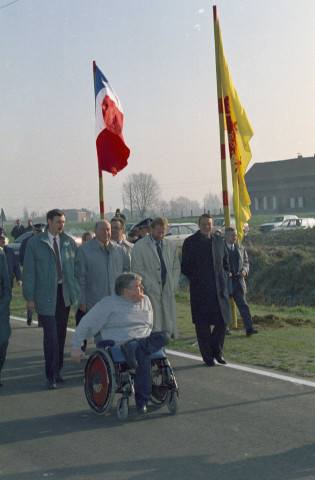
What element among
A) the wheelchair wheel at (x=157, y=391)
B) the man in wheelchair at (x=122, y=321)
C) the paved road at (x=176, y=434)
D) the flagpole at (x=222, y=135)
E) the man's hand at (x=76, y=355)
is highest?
the flagpole at (x=222, y=135)

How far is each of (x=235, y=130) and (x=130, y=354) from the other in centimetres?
560

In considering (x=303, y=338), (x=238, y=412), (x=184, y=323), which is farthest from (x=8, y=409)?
(x=184, y=323)

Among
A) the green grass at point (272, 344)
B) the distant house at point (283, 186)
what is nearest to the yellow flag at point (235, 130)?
the green grass at point (272, 344)

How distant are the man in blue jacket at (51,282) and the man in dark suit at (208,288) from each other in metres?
Result: 1.58

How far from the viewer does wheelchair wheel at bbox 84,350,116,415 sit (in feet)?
20.0

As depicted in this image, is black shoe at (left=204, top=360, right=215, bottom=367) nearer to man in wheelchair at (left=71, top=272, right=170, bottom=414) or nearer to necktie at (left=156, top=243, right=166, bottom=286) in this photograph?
necktie at (left=156, top=243, right=166, bottom=286)

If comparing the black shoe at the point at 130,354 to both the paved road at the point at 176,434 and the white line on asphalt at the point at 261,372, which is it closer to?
the paved road at the point at 176,434

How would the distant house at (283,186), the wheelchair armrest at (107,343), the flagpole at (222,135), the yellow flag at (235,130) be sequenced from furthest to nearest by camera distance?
the distant house at (283,186) < the yellow flag at (235,130) < the flagpole at (222,135) < the wheelchair armrest at (107,343)

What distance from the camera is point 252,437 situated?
17.7 feet

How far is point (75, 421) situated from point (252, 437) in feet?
5.50

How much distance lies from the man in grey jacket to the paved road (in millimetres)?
1100

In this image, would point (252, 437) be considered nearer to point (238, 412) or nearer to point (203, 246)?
point (238, 412)

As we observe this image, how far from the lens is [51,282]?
7.59 metres

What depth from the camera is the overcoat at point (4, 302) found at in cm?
764
